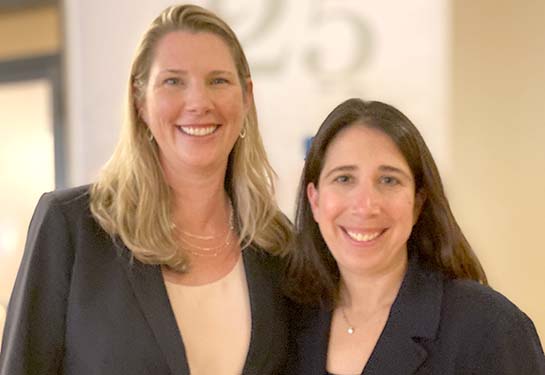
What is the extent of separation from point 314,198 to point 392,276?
9.6 inches

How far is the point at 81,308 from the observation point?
169 centimetres

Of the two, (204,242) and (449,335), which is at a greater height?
(204,242)

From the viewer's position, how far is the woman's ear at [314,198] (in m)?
1.79

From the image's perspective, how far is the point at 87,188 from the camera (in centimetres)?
184

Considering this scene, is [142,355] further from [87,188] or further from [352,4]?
[352,4]

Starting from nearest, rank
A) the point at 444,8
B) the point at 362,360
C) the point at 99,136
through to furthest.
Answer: the point at 362,360, the point at 444,8, the point at 99,136

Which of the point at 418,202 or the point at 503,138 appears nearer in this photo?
the point at 418,202

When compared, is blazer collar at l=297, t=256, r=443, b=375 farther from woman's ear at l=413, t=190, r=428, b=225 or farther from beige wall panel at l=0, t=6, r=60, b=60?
beige wall panel at l=0, t=6, r=60, b=60

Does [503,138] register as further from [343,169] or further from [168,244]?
[168,244]

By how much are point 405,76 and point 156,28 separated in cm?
127

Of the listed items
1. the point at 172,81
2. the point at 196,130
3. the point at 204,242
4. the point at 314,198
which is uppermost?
the point at 172,81

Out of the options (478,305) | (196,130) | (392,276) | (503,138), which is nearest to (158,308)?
(196,130)

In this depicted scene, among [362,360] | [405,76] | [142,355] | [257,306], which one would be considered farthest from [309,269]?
[405,76]

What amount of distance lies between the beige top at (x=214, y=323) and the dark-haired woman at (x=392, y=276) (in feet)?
0.44
